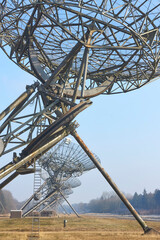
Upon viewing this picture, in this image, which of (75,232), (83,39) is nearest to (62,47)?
(83,39)

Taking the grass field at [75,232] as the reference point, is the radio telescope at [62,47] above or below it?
above

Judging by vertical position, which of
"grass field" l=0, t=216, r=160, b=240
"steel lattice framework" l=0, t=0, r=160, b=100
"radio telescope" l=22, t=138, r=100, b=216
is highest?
"steel lattice framework" l=0, t=0, r=160, b=100

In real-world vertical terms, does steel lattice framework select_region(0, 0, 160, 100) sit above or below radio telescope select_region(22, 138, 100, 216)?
above

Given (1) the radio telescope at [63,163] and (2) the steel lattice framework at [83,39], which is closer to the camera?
(2) the steel lattice framework at [83,39]

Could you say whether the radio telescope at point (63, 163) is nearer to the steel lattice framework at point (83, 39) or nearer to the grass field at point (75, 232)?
the grass field at point (75, 232)

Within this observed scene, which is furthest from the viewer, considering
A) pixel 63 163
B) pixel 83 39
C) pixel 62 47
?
pixel 63 163

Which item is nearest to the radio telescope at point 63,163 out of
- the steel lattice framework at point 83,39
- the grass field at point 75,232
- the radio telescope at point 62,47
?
the grass field at point 75,232

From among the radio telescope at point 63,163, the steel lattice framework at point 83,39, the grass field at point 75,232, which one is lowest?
the grass field at point 75,232

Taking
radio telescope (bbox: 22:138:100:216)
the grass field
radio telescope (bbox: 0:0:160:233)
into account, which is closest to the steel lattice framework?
radio telescope (bbox: 0:0:160:233)

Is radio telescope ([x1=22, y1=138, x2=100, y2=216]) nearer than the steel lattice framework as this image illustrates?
No

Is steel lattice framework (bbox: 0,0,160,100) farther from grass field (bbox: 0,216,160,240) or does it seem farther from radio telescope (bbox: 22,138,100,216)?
radio telescope (bbox: 22,138,100,216)

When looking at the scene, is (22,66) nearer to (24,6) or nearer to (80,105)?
(24,6)

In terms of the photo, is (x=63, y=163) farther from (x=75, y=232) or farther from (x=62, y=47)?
(x=62, y=47)

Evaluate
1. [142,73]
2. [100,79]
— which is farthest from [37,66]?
[142,73]
